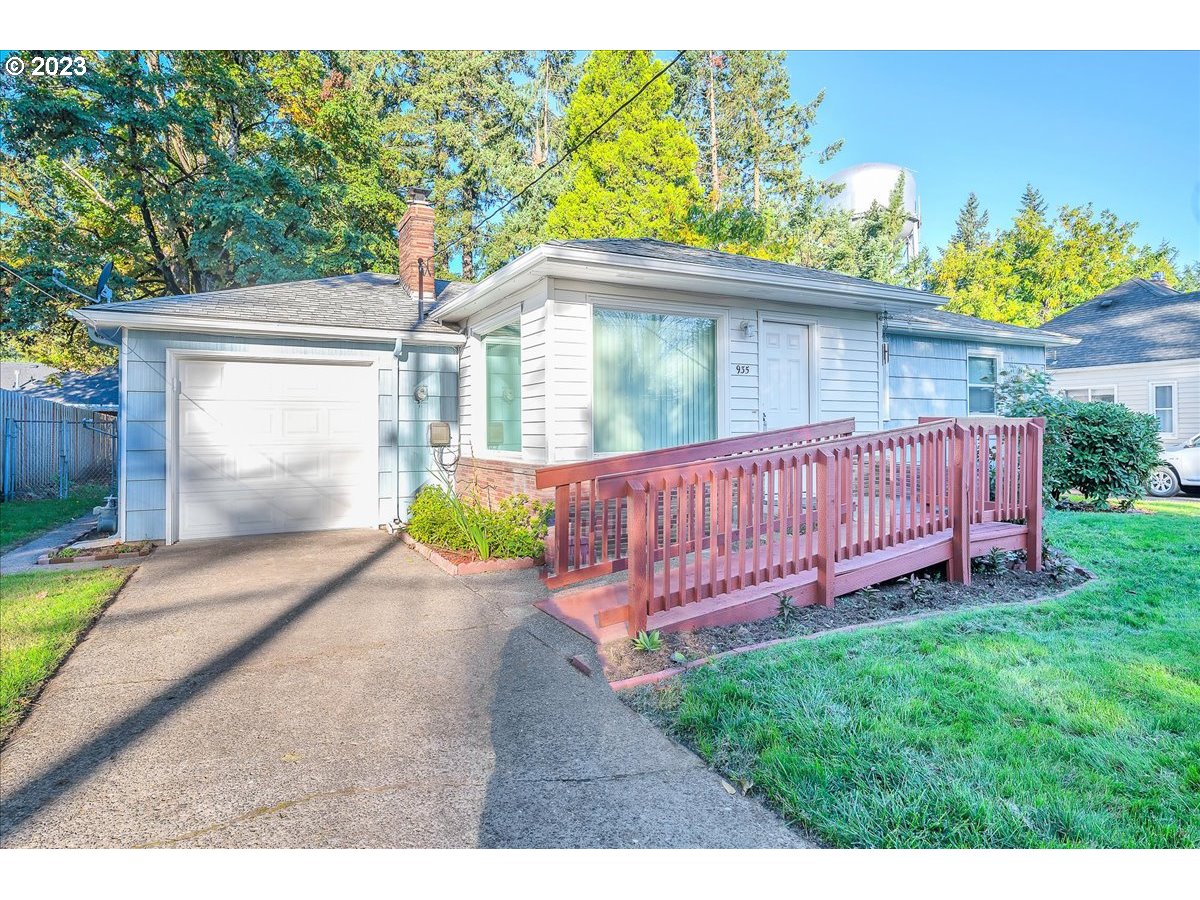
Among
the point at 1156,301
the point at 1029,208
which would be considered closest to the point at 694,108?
the point at 1029,208

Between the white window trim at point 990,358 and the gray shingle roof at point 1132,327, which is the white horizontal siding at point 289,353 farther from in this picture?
the gray shingle roof at point 1132,327

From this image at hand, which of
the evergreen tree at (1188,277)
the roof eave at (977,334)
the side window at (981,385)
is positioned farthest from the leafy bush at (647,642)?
the evergreen tree at (1188,277)

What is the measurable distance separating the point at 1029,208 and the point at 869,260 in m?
4.25

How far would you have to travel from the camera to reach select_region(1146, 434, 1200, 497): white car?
9.29 meters

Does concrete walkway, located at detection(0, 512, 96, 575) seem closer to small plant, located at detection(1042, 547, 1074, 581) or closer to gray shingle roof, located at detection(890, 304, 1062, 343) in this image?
small plant, located at detection(1042, 547, 1074, 581)

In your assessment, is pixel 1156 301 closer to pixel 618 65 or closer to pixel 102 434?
pixel 618 65

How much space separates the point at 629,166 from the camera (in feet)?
45.3

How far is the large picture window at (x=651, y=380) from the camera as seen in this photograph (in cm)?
558

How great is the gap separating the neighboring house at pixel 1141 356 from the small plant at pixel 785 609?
11.2 meters

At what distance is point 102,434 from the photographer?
3053 mm

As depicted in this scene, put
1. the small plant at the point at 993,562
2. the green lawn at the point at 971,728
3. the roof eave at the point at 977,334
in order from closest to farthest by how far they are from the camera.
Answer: the green lawn at the point at 971,728, the small plant at the point at 993,562, the roof eave at the point at 977,334

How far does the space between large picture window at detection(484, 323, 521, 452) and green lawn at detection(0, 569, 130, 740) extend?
4.35 meters

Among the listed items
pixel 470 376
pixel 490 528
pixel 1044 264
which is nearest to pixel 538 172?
pixel 470 376

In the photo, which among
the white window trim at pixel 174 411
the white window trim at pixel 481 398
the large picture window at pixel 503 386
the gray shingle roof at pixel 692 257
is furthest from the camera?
the white window trim at pixel 481 398
